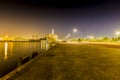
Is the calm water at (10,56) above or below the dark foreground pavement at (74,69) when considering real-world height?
below

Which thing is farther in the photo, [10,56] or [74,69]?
[10,56]

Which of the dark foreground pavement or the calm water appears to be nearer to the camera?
the dark foreground pavement

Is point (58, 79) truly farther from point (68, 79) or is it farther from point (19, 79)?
point (19, 79)

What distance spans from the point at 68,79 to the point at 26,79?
2158 millimetres

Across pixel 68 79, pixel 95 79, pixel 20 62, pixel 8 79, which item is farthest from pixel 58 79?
pixel 20 62

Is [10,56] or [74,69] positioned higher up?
[74,69]

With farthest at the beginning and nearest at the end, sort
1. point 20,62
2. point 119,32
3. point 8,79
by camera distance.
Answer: point 119,32
point 20,62
point 8,79

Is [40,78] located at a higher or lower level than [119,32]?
lower

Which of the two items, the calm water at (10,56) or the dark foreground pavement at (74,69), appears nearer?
the dark foreground pavement at (74,69)

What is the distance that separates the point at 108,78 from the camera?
827cm

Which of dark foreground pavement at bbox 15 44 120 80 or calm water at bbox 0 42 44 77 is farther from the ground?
dark foreground pavement at bbox 15 44 120 80

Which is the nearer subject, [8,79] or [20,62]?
[8,79]

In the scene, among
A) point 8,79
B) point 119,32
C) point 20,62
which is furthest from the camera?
point 119,32

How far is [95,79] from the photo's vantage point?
8031 mm
